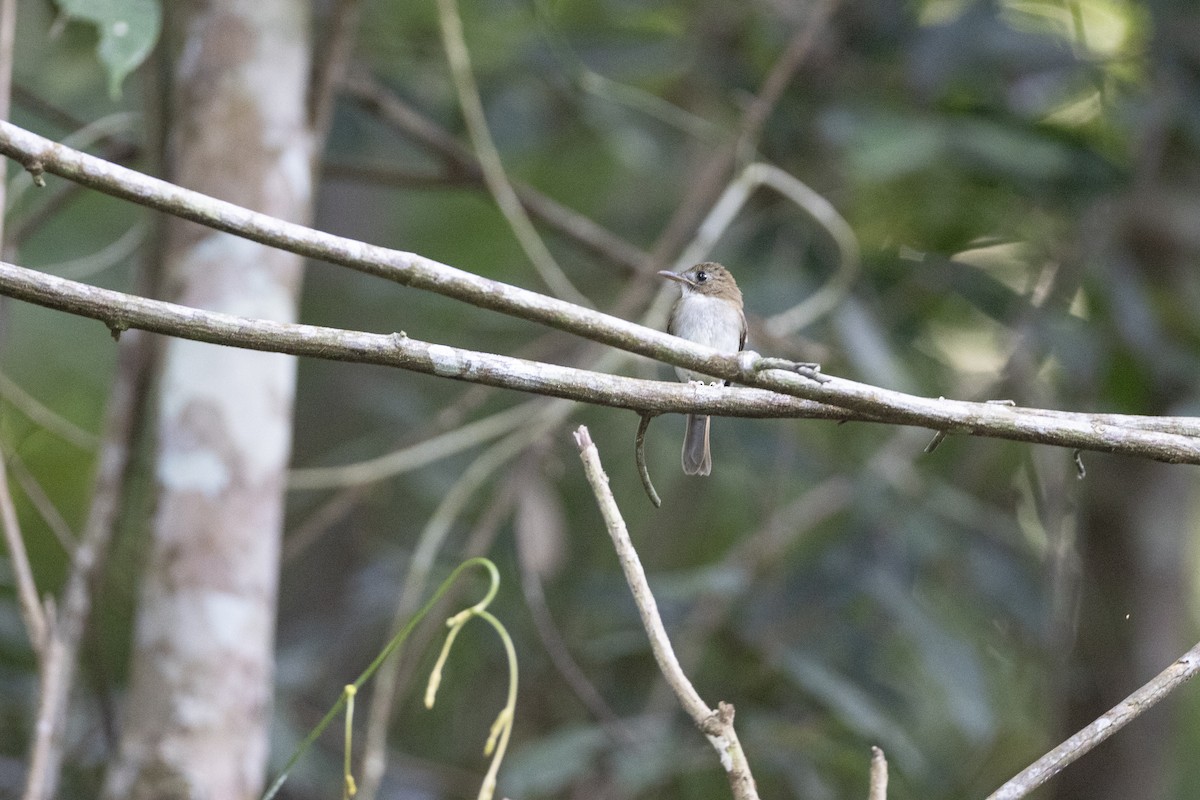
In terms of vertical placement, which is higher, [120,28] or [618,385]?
[120,28]

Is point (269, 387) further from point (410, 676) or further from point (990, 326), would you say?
point (990, 326)

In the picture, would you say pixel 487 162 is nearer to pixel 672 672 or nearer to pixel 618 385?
pixel 618 385

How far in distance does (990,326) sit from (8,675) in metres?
4.24

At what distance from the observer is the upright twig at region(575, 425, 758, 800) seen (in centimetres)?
158

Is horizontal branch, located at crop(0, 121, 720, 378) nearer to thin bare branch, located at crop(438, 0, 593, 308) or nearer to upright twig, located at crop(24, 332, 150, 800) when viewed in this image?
upright twig, located at crop(24, 332, 150, 800)

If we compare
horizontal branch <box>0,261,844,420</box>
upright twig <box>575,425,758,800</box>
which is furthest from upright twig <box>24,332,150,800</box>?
upright twig <box>575,425,758,800</box>

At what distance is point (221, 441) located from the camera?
9.20 ft

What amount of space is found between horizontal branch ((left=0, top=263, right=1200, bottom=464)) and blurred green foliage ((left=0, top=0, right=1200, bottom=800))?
218 centimetres

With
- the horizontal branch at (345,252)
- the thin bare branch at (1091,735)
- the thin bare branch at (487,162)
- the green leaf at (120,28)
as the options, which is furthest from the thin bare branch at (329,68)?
the thin bare branch at (1091,735)

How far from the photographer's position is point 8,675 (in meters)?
4.33

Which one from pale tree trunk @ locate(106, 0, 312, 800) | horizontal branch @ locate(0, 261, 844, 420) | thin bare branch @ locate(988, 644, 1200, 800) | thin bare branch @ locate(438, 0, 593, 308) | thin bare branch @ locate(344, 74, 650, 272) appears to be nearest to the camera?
horizontal branch @ locate(0, 261, 844, 420)

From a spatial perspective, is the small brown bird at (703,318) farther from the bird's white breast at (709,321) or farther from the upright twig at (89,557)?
the upright twig at (89,557)

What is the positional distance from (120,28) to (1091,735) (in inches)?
86.5

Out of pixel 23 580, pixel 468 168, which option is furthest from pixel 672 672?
pixel 468 168
